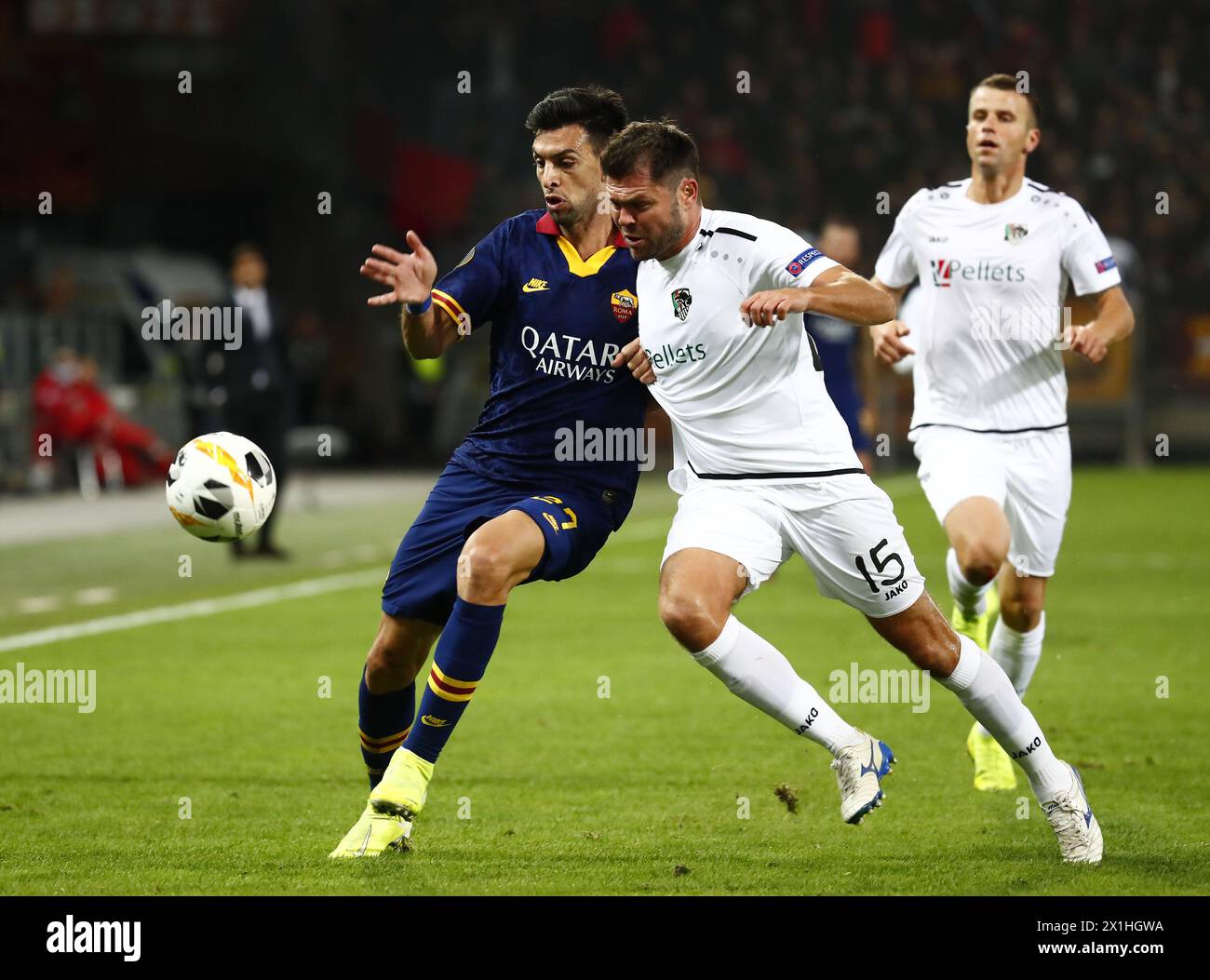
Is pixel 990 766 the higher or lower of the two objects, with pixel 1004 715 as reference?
lower

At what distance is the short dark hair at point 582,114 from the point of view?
18.3 feet

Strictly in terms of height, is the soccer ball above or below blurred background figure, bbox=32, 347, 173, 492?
above

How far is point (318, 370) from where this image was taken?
25.2 m

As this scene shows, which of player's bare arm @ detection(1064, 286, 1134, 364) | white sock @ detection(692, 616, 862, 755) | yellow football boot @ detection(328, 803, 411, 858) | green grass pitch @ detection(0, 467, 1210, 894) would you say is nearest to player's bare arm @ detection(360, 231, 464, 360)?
white sock @ detection(692, 616, 862, 755)

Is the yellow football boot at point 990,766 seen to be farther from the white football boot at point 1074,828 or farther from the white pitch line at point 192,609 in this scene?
the white pitch line at point 192,609

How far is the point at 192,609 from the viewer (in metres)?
11.6

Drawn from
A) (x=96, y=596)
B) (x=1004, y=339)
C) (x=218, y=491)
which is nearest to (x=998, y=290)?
(x=1004, y=339)

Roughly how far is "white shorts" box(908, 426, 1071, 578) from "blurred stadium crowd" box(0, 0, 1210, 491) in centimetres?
1380

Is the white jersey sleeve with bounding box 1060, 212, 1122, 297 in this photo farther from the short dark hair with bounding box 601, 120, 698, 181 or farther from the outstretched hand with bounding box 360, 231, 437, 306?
the outstretched hand with bounding box 360, 231, 437, 306

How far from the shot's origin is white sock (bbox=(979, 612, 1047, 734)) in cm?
667

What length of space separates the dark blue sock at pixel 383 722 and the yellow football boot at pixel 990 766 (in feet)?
6.47

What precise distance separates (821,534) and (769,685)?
45 cm

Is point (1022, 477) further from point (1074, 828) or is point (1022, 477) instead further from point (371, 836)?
point (371, 836)

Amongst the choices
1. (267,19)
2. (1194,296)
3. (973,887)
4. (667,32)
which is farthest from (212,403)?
(667,32)
